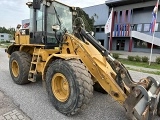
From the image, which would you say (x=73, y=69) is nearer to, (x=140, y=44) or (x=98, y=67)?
(x=98, y=67)

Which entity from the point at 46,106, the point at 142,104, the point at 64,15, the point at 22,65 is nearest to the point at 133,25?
the point at 64,15

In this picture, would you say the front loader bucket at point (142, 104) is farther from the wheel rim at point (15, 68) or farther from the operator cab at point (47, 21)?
the wheel rim at point (15, 68)

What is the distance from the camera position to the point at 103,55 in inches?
156

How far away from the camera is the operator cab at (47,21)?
4.49 m

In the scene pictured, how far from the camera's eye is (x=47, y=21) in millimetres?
4523

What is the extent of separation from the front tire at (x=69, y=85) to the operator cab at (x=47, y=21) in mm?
1236

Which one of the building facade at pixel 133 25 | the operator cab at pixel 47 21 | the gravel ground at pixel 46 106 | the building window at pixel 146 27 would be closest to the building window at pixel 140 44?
the building facade at pixel 133 25

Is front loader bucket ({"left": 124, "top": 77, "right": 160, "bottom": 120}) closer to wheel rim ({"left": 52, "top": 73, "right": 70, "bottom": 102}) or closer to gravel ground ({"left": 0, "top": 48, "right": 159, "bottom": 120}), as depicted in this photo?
gravel ground ({"left": 0, "top": 48, "right": 159, "bottom": 120})

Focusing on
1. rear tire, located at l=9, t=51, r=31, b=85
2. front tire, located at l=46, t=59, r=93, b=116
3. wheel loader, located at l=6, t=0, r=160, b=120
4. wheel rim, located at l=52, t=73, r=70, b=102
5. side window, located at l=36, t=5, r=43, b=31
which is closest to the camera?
wheel loader, located at l=6, t=0, r=160, b=120

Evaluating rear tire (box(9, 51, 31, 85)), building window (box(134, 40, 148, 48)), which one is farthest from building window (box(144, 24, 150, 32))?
rear tire (box(9, 51, 31, 85))

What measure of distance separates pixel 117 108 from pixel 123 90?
0.82 m

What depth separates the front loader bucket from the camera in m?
2.59

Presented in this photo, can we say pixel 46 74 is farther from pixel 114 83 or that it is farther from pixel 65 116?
pixel 114 83

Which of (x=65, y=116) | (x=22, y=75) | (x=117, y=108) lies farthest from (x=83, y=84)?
(x=22, y=75)
